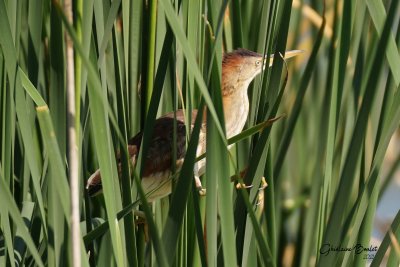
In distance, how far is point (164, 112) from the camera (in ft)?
6.19

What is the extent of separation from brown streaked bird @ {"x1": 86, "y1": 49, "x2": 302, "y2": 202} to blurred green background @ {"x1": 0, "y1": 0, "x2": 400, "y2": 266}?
29cm

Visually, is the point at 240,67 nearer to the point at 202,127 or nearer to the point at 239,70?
the point at 239,70

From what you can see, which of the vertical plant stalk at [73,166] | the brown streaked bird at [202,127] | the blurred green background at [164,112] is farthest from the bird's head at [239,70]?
the vertical plant stalk at [73,166]

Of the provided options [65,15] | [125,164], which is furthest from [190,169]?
[65,15]

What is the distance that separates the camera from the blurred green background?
1169 millimetres

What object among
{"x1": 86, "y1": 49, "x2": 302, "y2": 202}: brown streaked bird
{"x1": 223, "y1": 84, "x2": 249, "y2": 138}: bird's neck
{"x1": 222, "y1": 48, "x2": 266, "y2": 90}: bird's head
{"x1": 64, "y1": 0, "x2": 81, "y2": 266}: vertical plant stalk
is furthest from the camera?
{"x1": 223, "y1": 84, "x2": 249, "y2": 138}: bird's neck

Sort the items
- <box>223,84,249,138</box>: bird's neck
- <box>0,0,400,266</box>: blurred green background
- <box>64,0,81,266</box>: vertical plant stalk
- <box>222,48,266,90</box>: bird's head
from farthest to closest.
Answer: <box>223,84,249,138</box>: bird's neck → <box>222,48,266,90</box>: bird's head → <box>0,0,400,266</box>: blurred green background → <box>64,0,81,266</box>: vertical plant stalk

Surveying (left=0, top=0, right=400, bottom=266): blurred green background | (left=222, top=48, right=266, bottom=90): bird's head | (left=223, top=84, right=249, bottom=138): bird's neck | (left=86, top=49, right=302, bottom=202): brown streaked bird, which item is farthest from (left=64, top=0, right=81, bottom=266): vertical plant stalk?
(left=223, top=84, right=249, bottom=138): bird's neck

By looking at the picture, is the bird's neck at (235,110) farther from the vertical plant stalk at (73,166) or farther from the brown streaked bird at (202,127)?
the vertical plant stalk at (73,166)

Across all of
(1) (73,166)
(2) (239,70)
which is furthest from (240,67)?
(1) (73,166)

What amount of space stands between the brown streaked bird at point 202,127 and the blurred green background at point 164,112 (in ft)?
0.96

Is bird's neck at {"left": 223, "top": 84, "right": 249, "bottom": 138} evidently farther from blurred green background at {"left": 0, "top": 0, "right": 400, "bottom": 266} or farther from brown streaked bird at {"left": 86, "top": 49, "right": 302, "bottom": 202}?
blurred green background at {"left": 0, "top": 0, "right": 400, "bottom": 266}

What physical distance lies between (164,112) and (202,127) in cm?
33

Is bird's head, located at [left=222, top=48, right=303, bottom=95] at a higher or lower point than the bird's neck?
higher
